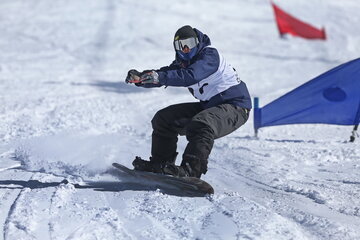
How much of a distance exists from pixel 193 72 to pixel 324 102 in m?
2.75

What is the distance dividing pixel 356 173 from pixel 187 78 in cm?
207

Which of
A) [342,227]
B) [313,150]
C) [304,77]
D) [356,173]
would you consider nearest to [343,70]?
[313,150]

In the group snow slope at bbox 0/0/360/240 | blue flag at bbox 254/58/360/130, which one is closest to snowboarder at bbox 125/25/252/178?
snow slope at bbox 0/0/360/240

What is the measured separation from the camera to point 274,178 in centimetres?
551

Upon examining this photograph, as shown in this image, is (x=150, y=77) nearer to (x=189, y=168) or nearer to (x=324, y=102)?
(x=189, y=168)

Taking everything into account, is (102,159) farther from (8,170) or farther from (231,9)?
(231,9)

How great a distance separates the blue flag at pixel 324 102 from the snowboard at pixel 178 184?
8.77 ft

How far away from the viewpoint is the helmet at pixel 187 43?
512 cm

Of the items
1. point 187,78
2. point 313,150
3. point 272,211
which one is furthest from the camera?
point 313,150

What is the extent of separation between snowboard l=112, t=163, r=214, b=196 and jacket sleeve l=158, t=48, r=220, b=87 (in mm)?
812

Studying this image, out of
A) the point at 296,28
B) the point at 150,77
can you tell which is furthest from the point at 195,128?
the point at 296,28

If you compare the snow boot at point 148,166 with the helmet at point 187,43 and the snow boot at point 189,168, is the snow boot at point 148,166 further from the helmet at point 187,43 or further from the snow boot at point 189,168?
the helmet at point 187,43

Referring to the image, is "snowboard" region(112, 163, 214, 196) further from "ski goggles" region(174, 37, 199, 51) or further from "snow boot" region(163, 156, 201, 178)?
"ski goggles" region(174, 37, 199, 51)

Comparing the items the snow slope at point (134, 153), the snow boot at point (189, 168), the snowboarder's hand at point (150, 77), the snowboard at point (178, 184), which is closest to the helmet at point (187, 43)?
the snowboarder's hand at point (150, 77)
